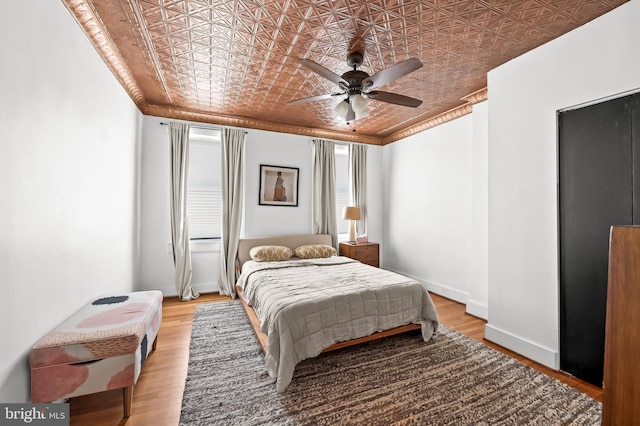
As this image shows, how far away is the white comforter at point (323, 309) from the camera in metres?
2.21

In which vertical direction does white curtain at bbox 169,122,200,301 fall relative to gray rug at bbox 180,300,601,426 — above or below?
above

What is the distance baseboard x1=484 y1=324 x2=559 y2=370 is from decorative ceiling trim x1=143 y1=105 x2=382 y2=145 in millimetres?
3959

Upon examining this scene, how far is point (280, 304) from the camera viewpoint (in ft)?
7.77

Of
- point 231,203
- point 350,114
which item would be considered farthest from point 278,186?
point 350,114

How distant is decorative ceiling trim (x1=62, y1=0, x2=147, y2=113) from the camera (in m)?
2.02

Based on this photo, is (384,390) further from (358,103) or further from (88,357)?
(358,103)

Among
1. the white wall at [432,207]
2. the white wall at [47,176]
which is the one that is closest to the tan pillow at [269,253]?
the white wall at [47,176]

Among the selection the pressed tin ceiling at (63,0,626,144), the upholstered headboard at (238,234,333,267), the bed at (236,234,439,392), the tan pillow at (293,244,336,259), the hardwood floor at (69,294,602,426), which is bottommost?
the hardwood floor at (69,294,602,426)

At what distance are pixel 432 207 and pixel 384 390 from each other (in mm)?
3308

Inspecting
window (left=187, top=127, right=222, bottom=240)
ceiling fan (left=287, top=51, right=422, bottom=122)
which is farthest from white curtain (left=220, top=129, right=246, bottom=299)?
ceiling fan (left=287, top=51, right=422, bottom=122)

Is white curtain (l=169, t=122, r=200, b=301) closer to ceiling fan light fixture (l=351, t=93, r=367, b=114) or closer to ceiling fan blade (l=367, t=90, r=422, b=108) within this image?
ceiling fan light fixture (l=351, t=93, r=367, b=114)

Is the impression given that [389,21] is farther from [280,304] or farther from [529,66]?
[280,304]

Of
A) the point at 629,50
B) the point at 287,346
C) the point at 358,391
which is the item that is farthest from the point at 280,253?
the point at 629,50

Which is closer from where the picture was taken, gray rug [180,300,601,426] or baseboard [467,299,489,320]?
gray rug [180,300,601,426]
